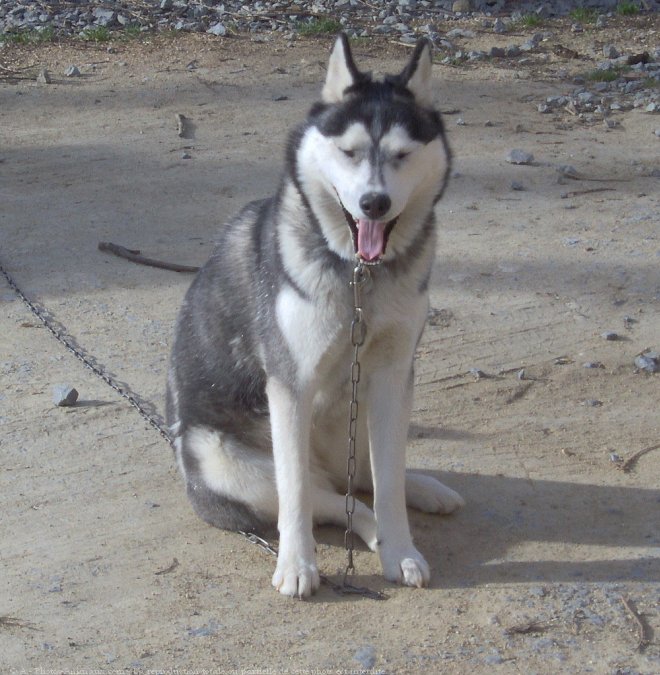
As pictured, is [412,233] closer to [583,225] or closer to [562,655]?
[562,655]

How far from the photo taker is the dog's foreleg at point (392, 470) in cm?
365

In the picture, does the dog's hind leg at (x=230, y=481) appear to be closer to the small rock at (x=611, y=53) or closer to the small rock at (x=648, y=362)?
the small rock at (x=648, y=362)

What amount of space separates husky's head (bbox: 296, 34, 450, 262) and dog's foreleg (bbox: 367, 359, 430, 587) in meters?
0.44

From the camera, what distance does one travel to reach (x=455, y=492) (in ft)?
13.7

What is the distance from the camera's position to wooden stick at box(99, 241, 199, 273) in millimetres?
6125

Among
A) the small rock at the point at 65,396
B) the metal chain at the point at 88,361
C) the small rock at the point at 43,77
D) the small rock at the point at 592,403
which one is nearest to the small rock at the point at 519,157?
the small rock at the point at 592,403

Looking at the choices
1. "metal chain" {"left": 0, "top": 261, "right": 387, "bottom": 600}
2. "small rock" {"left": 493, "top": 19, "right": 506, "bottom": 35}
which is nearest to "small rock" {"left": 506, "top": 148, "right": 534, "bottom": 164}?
"small rock" {"left": 493, "top": 19, "right": 506, "bottom": 35}

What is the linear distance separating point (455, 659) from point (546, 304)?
113 inches

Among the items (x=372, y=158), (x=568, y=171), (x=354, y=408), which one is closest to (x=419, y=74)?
(x=372, y=158)

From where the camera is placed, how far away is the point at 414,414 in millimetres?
4879

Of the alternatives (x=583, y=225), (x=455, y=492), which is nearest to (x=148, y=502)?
(x=455, y=492)

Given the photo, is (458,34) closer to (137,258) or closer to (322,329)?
(137,258)

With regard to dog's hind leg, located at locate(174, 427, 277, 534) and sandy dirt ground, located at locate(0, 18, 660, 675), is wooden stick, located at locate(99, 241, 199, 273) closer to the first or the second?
sandy dirt ground, located at locate(0, 18, 660, 675)

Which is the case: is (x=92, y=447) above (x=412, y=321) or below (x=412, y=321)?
below
